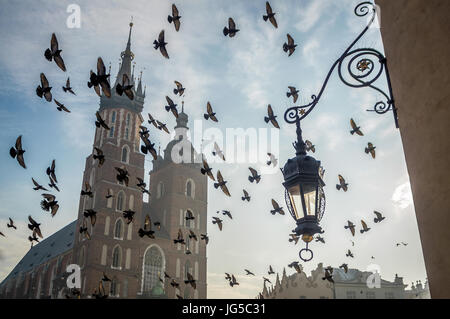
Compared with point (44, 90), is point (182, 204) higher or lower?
higher

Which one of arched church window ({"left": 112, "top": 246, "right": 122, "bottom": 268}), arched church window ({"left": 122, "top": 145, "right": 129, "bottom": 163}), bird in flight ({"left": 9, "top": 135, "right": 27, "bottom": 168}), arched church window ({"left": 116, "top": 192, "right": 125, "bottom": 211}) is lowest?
bird in flight ({"left": 9, "top": 135, "right": 27, "bottom": 168})

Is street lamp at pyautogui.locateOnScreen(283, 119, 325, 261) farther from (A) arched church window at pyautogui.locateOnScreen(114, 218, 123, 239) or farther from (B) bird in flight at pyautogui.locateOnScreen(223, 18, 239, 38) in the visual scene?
(A) arched church window at pyautogui.locateOnScreen(114, 218, 123, 239)

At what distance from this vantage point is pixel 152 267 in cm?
4438

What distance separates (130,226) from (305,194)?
4194 cm

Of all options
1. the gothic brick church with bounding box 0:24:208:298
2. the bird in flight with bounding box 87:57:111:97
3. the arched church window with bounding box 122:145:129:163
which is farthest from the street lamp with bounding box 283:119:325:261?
the arched church window with bounding box 122:145:129:163

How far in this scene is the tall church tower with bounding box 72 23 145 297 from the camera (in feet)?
128

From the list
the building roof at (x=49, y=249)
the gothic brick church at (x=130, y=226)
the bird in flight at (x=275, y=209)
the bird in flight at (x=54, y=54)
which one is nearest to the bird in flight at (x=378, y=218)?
the bird in flight at (x=275, y=209)

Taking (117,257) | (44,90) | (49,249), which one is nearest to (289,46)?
(44,90)

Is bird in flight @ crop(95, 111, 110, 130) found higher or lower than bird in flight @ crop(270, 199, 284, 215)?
higher

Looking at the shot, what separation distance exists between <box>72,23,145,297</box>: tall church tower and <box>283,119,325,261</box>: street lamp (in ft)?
114

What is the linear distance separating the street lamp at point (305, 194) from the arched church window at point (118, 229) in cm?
4069

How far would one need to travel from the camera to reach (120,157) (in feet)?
151

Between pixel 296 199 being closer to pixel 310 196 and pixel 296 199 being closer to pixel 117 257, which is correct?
pixel 310 196
